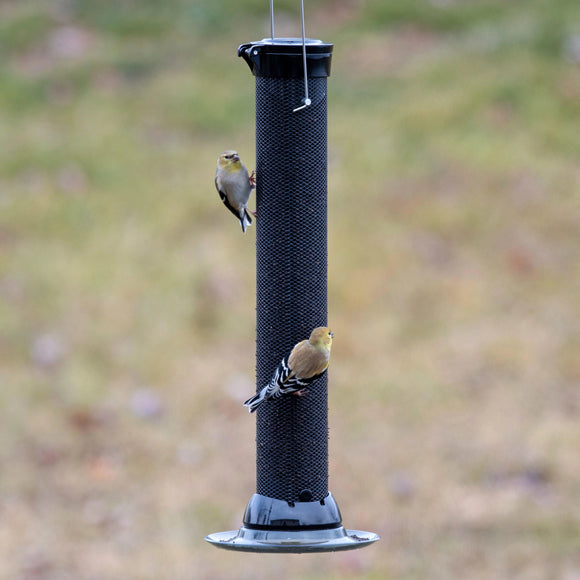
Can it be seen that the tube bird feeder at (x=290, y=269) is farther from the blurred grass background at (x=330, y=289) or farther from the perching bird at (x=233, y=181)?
the blurred grass background at (x=330, y=289)

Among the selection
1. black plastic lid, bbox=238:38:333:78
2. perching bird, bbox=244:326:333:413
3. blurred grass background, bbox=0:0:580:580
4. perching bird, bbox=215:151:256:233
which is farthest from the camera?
blurred grass background, bbox=0:0:580:580

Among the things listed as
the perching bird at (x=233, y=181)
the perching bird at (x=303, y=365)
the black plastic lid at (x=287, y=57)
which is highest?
the black plastic lid at (x=287, y=57)

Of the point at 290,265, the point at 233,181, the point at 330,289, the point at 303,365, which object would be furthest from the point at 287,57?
the point at 330,289

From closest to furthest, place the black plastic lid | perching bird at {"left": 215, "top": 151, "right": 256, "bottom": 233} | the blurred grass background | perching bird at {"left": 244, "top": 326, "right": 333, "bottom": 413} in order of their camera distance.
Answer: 1. perching bird at {"left": 244, "top": 326, "right": 333, "bottom": 413}
2. the black plastic lid
3. perching bird at {"left": 215, "top": 151, "right": 256, "bottom": 233}
4. the blurred grass background

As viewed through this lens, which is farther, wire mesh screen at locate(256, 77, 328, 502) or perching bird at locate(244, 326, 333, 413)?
wire mesh screen at locate(256, 77, 328, 502)

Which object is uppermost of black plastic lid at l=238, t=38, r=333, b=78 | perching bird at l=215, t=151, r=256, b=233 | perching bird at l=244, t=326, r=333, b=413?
black plastic lid at l=238, t=38, r=333, b=78

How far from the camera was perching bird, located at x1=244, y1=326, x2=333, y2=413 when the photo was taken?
115 inches

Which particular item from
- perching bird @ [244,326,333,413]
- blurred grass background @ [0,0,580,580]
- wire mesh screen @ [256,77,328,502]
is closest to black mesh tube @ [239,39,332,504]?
wire mesh screen @ [256,77,328,502]

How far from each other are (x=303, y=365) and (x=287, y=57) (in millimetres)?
843

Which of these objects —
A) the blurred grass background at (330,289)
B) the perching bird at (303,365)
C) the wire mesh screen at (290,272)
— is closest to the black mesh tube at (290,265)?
the wire mesh screen at (290,272)

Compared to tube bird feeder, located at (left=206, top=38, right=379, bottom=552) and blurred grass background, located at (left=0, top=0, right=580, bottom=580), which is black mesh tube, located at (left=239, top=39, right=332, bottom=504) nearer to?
tube bird feeder, located at (left=206, top=38, right=379, bottom=552)

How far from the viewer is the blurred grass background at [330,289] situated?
574 centimetres

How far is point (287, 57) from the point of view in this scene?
3049 millimetres

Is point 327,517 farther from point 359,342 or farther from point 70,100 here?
point 70,100
